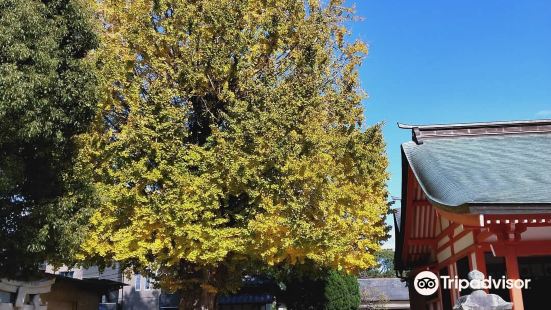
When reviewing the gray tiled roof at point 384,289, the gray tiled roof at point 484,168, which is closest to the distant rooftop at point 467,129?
the gray tiled roof at point 484,168

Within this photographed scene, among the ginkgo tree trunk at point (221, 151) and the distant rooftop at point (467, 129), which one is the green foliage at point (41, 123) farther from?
the distant rooftop at point (467, 129)

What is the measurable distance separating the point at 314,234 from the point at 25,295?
810 cm

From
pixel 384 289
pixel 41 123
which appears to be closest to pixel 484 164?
pixel 41 123

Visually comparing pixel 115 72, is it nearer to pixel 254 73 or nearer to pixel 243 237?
pixel 254 73

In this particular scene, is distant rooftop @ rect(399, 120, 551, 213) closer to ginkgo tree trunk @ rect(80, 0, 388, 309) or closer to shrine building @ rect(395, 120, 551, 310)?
shrine building @ rect(395, 120, 551, 310)

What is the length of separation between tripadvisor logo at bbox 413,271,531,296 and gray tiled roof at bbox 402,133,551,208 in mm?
1357

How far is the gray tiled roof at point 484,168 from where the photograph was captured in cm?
779

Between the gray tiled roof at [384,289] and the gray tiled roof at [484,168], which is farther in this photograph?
the gray tiled roof at [384,289]

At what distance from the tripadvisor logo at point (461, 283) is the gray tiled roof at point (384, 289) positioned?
20357mm

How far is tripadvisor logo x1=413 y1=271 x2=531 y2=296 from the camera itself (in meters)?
6.65

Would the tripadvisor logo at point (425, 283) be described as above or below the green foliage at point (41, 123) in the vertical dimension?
below

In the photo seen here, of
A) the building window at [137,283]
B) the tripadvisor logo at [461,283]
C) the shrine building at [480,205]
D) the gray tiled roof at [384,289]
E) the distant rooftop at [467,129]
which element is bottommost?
the gray tiled roof at [384,289]

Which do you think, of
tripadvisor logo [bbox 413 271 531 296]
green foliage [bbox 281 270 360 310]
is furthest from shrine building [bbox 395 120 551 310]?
green foliage [bbox 281 270 360 310]

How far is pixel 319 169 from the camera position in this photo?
1236 cm
